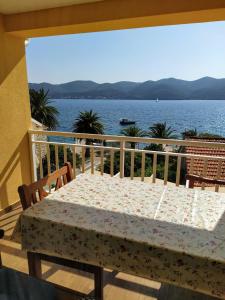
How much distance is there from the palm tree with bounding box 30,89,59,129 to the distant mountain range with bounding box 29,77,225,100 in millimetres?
14145

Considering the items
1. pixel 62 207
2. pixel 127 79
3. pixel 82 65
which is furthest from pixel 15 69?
pixel 127 79

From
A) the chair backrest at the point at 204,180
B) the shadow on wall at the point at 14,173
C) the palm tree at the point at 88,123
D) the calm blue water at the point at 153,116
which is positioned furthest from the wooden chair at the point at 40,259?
the calm blue water at the point at 153,116


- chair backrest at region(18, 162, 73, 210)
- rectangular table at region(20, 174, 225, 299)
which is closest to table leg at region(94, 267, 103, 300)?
rectangular table at region(20, 174, 225, 299)

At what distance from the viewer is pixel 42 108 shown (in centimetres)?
1928

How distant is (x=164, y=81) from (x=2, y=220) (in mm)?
39997

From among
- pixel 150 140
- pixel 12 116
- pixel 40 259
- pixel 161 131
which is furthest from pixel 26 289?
pixel 161 131

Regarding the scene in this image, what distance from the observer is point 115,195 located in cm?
166

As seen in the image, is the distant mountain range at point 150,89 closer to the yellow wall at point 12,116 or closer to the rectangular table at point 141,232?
the yellow wall at point 12,116

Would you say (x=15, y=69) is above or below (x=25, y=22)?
below

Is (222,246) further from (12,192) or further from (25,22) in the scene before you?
(25,22)

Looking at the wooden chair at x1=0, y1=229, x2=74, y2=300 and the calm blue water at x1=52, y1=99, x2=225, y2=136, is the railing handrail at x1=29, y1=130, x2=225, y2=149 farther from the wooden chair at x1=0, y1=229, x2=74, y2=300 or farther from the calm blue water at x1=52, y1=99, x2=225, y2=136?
the calm blue water at x1=52, y1=99, x2=225, y2=136

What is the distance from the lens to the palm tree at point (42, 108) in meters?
19.1

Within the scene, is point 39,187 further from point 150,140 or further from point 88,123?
point 88,123

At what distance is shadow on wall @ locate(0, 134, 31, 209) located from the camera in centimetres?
299
